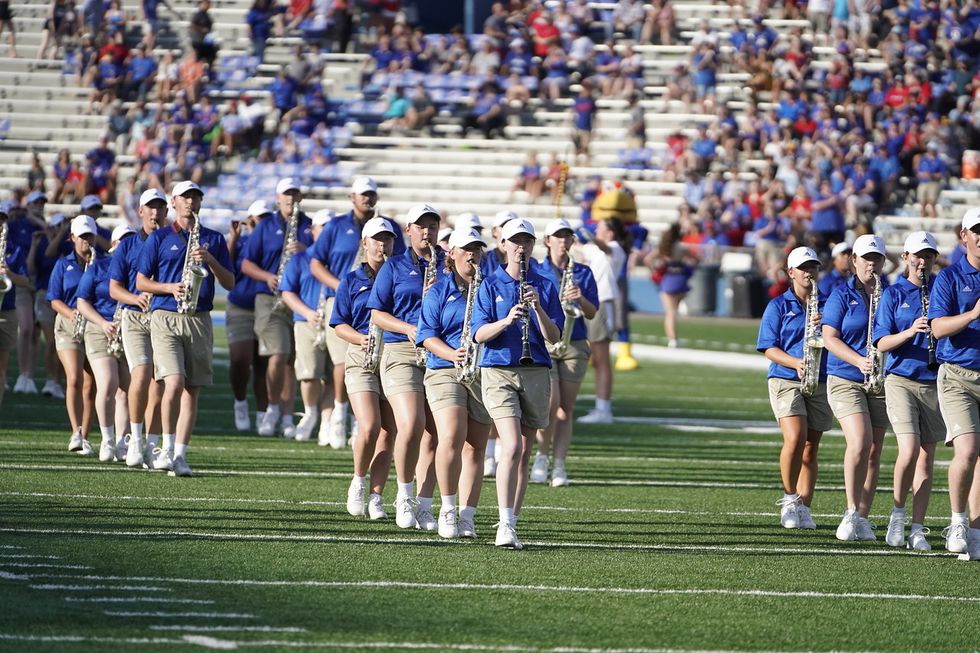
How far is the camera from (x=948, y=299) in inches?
381

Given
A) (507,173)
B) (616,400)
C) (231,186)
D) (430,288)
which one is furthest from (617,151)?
(430,288)

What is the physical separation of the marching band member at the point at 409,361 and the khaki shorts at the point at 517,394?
25.1 inches

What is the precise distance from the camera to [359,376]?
1069 centimetres

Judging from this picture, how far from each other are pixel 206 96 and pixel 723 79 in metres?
10.8

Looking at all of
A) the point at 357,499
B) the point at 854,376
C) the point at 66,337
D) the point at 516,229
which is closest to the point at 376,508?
the point at 357,499

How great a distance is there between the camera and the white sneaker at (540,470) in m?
13.2

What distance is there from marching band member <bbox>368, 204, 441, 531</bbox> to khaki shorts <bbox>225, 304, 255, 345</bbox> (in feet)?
17.7

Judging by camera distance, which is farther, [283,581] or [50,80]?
[50,80]

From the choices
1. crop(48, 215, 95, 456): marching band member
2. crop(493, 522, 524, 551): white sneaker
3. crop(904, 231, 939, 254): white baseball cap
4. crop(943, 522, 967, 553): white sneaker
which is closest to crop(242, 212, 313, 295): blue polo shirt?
crop(48, 215, 95, 456): marching band member

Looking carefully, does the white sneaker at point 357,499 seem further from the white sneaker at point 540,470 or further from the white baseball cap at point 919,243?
the white baseball cap at point 919,243

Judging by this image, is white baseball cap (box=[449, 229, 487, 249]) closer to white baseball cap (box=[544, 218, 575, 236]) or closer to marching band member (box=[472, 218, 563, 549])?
marching band member (box=[472, 218, 563, 549])

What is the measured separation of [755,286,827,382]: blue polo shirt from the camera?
11.1 metres

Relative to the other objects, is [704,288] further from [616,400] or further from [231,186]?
[616,400]

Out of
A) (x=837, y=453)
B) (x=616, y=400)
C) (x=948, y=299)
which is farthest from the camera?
(x=616, y=400)
